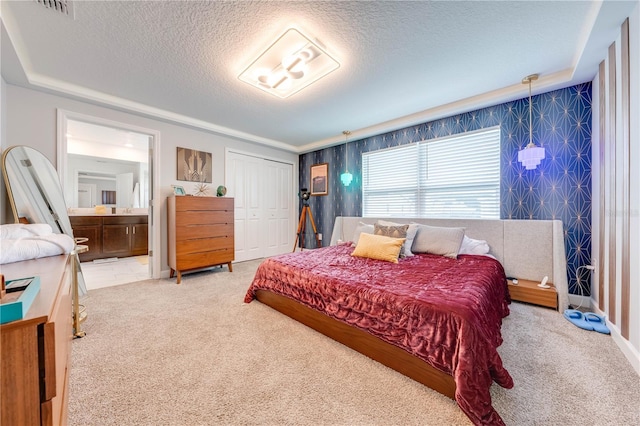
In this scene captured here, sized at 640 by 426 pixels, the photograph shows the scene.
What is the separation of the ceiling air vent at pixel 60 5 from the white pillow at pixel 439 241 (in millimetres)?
3719

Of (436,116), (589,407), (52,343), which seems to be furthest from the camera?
(436,116)

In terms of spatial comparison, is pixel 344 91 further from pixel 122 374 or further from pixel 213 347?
pixel 122 374

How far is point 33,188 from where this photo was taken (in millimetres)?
2529

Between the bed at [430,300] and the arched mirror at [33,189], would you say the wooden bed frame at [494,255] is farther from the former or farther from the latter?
the arched mirror at [33,189]

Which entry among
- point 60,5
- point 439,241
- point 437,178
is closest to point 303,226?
point 437,178

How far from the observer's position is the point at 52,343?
0.54 m

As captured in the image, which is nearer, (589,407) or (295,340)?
(589,407)

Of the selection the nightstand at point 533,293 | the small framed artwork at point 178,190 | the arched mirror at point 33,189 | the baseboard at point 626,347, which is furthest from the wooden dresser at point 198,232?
the baseboard at point 626,347

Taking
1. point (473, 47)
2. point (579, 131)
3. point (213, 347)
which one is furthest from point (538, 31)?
point (213, 347)

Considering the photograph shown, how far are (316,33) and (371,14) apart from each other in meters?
0.44

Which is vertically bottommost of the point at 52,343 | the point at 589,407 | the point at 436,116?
the point at 589,407

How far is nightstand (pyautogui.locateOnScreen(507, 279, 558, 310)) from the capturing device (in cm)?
242

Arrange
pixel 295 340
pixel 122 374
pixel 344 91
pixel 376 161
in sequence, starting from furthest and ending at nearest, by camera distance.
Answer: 1. pixel 376 161
2. pixel 344 91
3. pixel 295 340
4. pixel 122 374

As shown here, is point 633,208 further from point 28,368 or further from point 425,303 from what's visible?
point 28,368
